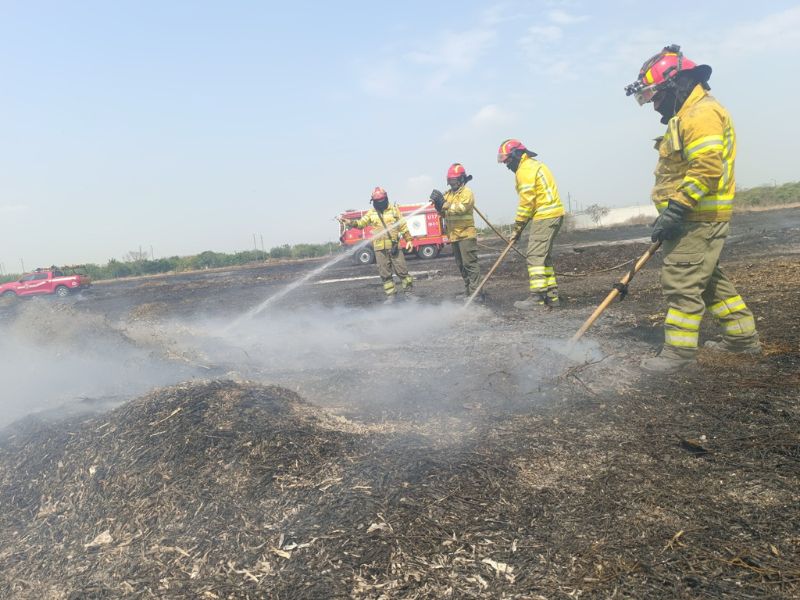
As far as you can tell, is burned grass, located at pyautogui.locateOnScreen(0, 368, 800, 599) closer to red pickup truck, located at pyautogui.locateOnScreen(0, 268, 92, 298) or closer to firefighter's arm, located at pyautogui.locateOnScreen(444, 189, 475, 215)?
firefighter's arm, located at pyautogui.locateOnScreen(444, 189, 475, 215)

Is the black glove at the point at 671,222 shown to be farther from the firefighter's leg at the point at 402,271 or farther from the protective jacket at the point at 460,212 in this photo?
the firefighter's leg at the point at 402,271

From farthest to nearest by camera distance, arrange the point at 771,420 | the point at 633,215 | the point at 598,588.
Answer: the point at 633,215
the point at 771,420
the point at 598,588

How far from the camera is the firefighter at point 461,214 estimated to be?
8.34 m

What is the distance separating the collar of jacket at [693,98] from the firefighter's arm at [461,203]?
445 centimetres

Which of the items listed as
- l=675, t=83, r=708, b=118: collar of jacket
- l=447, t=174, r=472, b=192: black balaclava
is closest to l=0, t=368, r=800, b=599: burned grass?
l=675, t=83, r=708, b=118: collar of jacket

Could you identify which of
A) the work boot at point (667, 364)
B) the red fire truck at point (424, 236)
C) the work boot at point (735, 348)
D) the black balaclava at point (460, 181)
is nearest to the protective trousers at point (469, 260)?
the black balaclava at point (460, 181)

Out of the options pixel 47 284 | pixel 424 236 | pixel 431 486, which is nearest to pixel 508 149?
pixel 431 486

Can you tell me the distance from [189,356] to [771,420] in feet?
17.9

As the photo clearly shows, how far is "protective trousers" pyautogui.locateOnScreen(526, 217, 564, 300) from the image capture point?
7.00 metres

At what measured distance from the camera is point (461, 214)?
8.38m

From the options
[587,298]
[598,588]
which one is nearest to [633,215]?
[587,298]

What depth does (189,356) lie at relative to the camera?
606cm

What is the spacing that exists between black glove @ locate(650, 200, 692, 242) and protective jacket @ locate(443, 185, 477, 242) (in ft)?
14.6

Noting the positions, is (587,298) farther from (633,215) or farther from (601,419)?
(633,215)
